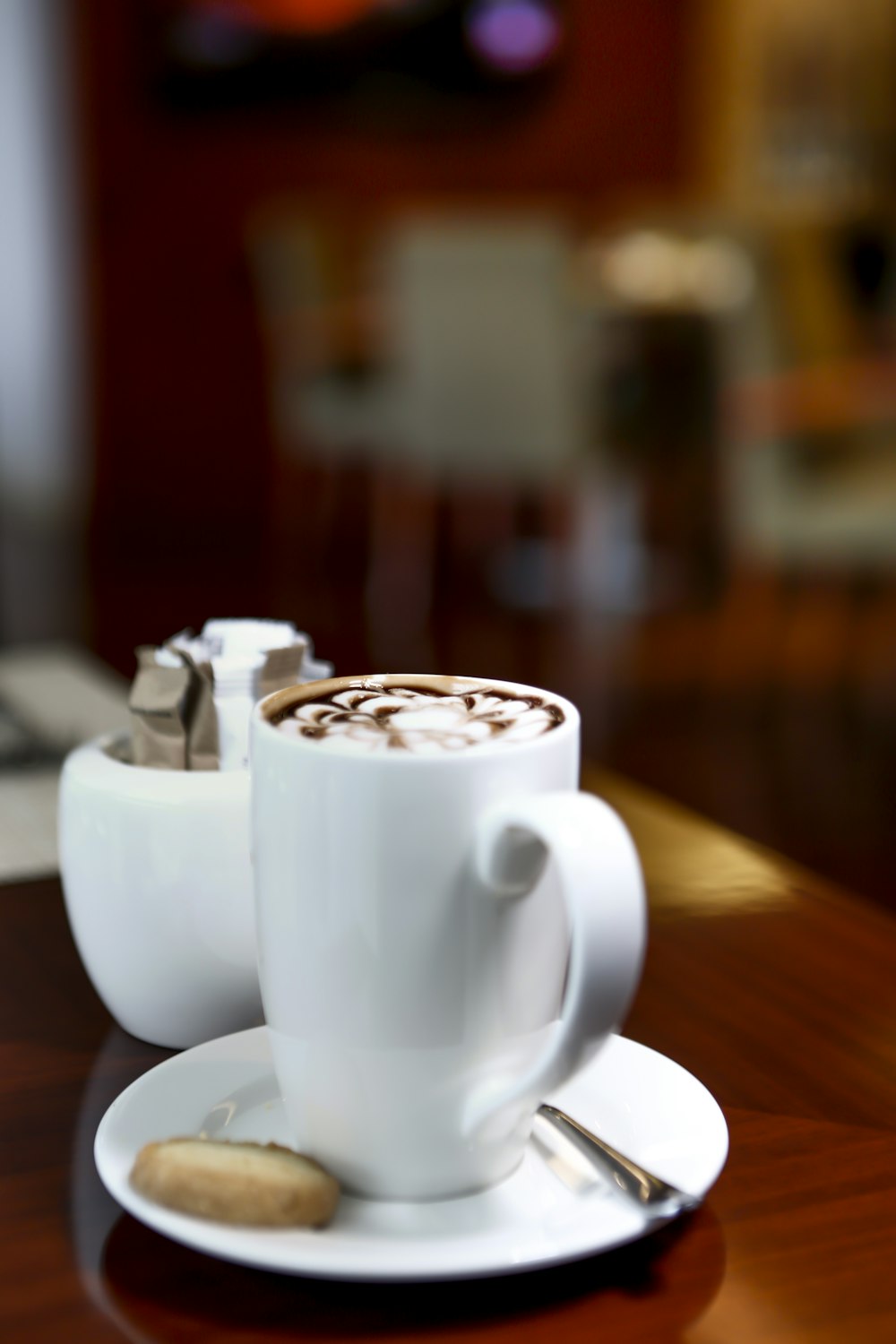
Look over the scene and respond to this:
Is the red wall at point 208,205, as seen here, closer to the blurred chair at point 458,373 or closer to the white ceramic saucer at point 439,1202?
the blurred chair at point 458,373

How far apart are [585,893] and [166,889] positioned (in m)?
0.17

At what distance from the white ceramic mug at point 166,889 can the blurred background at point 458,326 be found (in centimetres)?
195

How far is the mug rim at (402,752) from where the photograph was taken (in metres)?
0.29

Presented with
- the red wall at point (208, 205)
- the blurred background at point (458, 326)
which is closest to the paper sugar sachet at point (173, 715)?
the blurred background at point (458, 326)

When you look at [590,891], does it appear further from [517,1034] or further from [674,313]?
[674,313]

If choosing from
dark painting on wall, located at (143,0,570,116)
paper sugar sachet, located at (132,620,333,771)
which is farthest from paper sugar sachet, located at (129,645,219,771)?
dark painting on wall, located at (143,0,570,116)

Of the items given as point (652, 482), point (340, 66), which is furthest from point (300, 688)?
point (340, 66)

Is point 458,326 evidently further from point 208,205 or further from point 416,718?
point 416,718

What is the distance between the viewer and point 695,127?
13.4 feet

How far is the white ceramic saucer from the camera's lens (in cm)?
29

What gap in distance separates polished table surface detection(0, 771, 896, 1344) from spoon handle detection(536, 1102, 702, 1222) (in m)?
0.02

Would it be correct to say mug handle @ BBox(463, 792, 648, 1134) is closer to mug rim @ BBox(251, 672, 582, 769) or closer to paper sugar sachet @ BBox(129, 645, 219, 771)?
mug rim @ BBox(251, 672, 582, 769)

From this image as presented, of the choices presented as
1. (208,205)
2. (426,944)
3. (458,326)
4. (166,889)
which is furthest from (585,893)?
(208,205)

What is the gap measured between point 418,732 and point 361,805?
26mm
